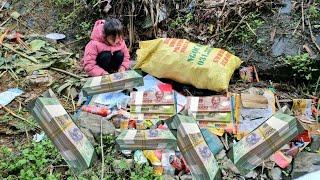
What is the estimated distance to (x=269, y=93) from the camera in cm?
375

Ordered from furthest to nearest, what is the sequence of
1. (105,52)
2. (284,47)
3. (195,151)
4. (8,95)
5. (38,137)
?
(284,47), (105,52), (8,95), (38,137), (195,151)

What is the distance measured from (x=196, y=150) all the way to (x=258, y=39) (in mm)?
1683

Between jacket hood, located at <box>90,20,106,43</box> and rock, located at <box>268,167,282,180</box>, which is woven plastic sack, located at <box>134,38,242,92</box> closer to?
jacket hood, located at <box>90,20,106,43</box>

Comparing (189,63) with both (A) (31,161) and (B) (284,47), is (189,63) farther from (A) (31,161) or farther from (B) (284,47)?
(A) (31,161)

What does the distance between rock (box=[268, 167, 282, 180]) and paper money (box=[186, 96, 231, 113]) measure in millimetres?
598

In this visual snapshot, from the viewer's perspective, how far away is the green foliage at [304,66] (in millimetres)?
3926

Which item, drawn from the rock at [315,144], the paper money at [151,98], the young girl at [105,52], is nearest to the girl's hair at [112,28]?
the young girl at [105,52]

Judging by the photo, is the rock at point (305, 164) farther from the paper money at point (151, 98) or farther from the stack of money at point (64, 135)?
the stack of money at point (64, 135)

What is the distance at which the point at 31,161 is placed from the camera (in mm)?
3158

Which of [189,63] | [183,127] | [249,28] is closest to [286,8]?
[249,28]

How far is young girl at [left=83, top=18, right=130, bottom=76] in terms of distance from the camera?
389 cm

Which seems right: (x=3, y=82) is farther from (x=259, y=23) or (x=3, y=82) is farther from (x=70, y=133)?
(x=259, y=23)

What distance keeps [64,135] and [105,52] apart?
1170mm

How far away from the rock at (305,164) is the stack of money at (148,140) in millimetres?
835
